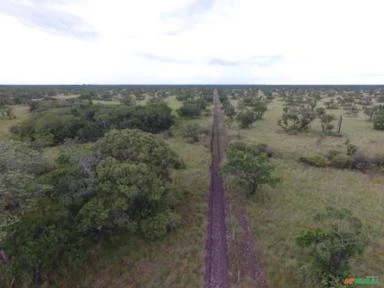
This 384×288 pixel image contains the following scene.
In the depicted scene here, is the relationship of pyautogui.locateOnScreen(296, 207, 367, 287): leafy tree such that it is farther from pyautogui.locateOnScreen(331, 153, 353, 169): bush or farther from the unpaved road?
pyautogui.locateOnScreen(331, 153, 353, 169): bush

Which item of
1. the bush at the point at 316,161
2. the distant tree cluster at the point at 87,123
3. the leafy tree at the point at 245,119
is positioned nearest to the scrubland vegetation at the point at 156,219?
the bush at the point at 316,161

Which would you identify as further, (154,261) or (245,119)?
(245,119)

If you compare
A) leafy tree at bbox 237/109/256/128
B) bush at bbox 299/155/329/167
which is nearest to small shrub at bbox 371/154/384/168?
bush at bbox 299/155/329/167

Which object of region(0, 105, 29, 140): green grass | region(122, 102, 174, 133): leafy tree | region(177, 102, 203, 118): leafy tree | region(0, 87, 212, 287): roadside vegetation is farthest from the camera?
region(177, 102, 203, 118): leafy tree

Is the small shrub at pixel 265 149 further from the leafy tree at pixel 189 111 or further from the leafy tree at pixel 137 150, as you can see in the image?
the leafy tree at pixel 189 111

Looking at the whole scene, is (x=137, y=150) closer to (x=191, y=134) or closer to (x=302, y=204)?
(x=302, y=204)

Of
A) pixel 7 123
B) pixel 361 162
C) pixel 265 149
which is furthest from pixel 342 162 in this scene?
pixel 7 123
